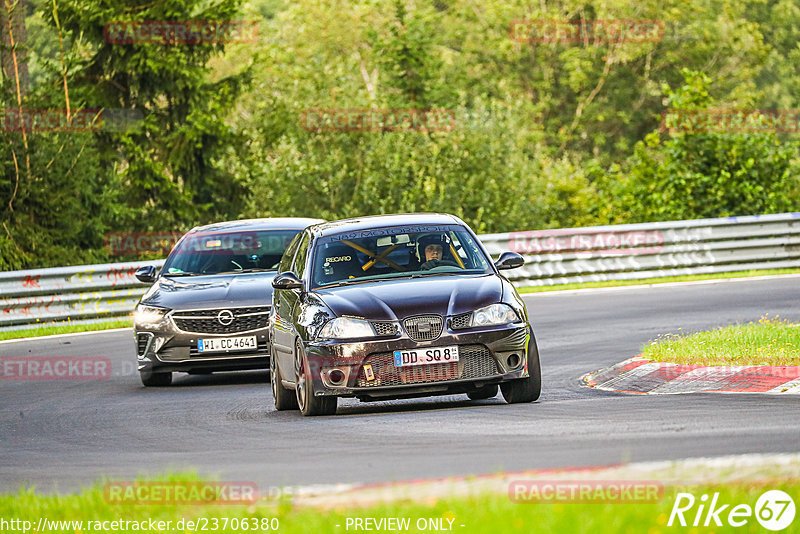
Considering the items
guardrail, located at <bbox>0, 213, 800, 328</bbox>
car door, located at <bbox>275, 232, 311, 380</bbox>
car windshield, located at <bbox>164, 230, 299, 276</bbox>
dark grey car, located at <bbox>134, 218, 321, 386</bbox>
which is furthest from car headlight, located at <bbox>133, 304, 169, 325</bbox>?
guardrail, located at <bbox>0, 213, 800, 328</bbox>

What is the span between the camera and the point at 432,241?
39.3 ft

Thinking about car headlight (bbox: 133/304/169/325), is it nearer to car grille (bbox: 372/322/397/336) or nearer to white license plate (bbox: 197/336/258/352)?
white license plate (bbox: 197/336/258/352)

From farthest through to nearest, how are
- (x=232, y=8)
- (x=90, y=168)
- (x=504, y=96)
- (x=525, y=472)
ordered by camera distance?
(x=504, y=96)
(x=232, y=8)
(x=90, y=168)
(x=525, y=472)

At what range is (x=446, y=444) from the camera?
858cm

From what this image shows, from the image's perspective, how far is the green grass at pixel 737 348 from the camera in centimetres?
1180

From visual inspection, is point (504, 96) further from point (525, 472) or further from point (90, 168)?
point (525, 472)

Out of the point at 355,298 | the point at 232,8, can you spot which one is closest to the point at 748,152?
the point at 232,8

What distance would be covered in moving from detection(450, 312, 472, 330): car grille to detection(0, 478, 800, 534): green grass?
4143 millimetres

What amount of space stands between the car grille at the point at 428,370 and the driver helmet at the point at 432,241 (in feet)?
4.85

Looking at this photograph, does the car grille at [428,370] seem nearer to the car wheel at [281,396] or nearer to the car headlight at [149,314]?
the car wheel at [281,396]

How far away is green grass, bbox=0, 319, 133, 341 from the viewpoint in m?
21.4

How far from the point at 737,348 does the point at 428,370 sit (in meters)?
3.34

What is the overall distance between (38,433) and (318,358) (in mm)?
2457

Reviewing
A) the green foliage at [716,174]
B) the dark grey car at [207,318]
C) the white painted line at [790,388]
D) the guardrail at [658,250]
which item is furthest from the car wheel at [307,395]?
the green foliage at [716,174]
